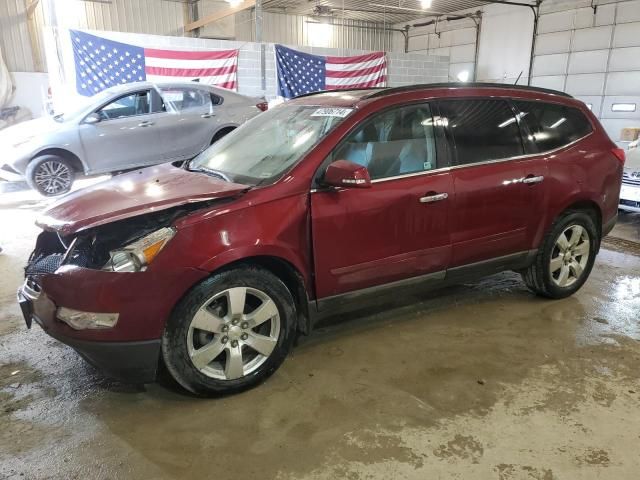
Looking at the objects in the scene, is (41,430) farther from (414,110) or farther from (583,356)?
(583,356)

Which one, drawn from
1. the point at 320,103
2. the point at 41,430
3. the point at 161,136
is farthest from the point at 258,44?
the point at 41,430

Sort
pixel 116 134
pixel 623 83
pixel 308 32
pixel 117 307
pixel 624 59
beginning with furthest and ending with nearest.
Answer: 1. pixel 308 32
2. pixel 623 83
3. pixel 624 59
4. pixel 116 134
5. pixel 117 307

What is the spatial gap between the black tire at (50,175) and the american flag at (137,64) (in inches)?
107

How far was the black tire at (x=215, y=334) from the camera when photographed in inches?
93.5

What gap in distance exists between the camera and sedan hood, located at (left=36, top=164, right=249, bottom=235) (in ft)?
7.72

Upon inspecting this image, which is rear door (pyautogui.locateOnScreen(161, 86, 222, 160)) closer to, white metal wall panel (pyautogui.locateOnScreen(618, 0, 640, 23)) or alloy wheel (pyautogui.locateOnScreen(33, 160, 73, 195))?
alloy wheel (pyautogui.locateOnScreen(33, 160, 73, 195))

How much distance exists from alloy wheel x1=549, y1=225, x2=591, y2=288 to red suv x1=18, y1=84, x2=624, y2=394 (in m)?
0.01

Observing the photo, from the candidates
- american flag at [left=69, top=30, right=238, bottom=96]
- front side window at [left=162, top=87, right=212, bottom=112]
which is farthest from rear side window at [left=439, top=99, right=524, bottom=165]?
american flag at [left=69, top=30, right=238, bottom=96]

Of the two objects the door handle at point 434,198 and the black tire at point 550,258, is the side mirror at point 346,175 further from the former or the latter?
the black tire at point 550,258

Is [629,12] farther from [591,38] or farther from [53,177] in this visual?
[53,177]

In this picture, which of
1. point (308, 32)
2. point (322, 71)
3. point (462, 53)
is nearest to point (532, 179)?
point (322, 71)

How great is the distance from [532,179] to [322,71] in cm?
924

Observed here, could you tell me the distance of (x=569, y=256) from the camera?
3.82 metres

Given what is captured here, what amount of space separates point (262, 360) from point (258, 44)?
944 cm
